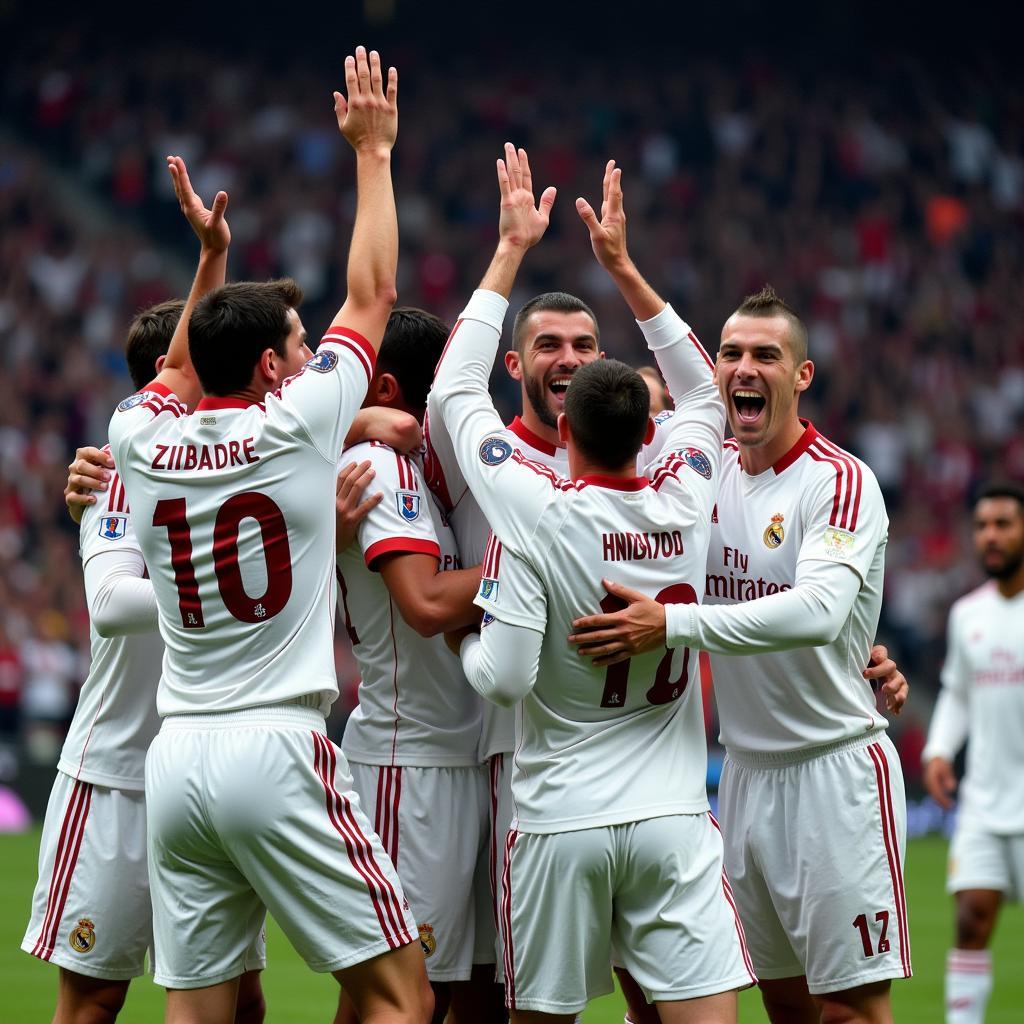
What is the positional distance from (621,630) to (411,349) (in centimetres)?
140

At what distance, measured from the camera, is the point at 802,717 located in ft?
16.6

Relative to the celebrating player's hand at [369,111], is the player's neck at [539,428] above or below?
below

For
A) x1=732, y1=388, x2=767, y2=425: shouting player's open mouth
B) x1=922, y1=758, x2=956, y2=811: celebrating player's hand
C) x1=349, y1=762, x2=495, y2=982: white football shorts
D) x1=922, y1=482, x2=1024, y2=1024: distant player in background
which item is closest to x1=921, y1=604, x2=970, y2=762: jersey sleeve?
x1=922, y1=482, x2=1024, y2=1024: distant player in background

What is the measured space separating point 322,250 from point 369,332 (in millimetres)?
16898

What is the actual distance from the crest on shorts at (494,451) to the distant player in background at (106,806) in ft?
3.62

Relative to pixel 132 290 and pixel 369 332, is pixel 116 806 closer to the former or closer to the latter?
Answer: pixel 369 332

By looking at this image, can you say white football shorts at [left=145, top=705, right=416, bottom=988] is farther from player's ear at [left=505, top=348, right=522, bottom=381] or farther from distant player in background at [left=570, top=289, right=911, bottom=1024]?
player's ear at [left=505, top=348, right=522, bottom=381]

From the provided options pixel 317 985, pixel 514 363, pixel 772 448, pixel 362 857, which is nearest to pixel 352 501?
pixel 514 363

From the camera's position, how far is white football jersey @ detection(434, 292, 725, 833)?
446 centimetres

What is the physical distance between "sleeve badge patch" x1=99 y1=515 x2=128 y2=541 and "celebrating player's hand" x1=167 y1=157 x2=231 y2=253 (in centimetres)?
91

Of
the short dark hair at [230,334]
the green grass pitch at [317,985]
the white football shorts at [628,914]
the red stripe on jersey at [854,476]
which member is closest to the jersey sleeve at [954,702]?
the green grass pitch at [317,985]

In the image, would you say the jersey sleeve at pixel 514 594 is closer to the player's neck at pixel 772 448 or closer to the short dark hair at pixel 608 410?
the short dark hair at pixel 608 410

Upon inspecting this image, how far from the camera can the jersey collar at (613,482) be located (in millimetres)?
4520

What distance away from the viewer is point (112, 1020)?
5.09 meters
